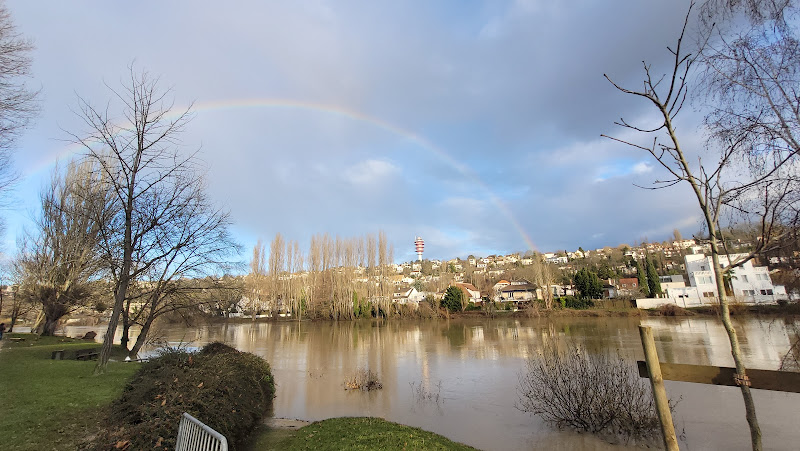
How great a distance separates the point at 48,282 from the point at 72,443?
21763 mm

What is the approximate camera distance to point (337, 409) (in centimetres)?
1184

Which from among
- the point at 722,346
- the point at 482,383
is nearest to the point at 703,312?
the point at 722,346

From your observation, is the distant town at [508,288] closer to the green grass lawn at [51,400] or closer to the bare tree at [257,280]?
the bare tree at [257,280]

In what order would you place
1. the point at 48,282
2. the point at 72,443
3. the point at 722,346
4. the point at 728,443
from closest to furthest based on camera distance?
the point at 72,443 < the point at 728,443 < the point at 48,282 < the point at 722,346

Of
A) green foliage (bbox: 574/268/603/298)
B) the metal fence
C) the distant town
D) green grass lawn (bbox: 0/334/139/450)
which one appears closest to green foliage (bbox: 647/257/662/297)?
the distant town

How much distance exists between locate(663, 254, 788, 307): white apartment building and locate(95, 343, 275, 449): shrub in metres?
52.1

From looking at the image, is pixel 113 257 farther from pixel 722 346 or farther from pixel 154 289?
pixel 722 346

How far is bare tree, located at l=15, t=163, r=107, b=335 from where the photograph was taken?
21.6 m

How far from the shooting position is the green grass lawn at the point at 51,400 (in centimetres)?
604

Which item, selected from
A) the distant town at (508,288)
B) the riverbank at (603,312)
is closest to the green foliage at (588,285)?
the distant town at (508,288)

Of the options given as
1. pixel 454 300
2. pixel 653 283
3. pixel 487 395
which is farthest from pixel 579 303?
pixel 487 395

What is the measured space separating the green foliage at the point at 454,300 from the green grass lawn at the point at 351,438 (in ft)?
172

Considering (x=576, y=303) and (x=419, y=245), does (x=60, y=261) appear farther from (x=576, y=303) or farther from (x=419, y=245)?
(x=419, y=245)

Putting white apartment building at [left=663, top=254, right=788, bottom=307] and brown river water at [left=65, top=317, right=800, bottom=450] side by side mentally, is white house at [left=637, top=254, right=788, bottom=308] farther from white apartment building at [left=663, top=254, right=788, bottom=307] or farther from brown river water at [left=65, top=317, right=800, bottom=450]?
brown river water at [left=65, top=317, right=800, bottom=450]
